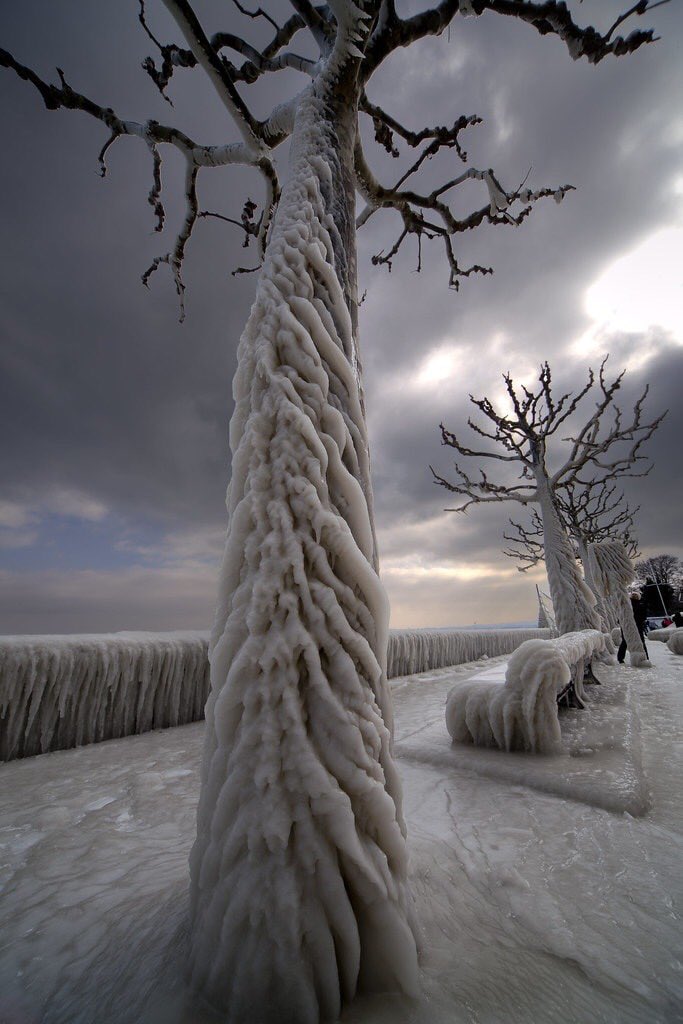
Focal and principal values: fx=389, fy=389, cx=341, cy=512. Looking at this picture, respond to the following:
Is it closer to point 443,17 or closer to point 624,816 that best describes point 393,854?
point 624,816

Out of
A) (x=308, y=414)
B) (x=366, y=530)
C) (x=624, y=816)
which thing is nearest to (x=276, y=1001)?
(x=366, y=530)

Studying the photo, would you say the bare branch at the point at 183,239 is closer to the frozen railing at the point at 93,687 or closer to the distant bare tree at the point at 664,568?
the frozen railing at the point at 93,687

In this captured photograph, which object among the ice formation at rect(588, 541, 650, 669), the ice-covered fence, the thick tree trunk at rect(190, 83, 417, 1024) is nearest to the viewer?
the thick tree trunk at rect(190, 83, 417, 1024)

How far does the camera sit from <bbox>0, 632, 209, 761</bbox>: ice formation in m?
2.20

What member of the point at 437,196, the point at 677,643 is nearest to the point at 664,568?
the point at 677,643

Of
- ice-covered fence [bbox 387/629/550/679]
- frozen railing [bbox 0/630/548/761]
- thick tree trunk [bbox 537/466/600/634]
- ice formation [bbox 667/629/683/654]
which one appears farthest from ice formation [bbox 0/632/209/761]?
ice formation [bbox 667/629/683/654]

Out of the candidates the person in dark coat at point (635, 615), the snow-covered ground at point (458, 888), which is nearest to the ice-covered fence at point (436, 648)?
the person in dark coat at point (635, 615)

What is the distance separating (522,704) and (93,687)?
257cm

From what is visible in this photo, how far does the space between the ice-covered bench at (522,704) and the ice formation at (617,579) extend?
6.27 m

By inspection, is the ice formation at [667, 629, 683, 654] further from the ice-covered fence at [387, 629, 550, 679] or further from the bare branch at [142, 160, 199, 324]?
the bare branch at [142, 160, 199, 324]

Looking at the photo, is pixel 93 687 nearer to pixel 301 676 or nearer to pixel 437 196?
pixel 301 676

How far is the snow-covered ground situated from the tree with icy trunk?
4.0 inches

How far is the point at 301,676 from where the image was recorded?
0.77m

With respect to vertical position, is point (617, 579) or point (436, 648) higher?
point (617, 579)
